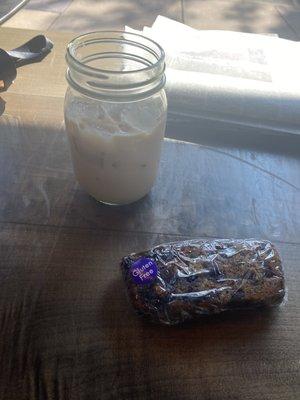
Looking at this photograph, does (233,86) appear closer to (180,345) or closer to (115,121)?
(115,121)

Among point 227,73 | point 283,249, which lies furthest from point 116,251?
point 227,73

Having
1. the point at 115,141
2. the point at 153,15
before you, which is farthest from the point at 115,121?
the point at 153,15

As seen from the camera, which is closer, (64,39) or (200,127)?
(200,127)

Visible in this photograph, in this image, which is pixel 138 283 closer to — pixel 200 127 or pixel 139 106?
pixel 139 106

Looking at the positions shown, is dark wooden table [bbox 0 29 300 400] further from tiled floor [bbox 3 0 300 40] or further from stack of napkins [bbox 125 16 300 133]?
tiled floor [bbox 3 0 300 40]

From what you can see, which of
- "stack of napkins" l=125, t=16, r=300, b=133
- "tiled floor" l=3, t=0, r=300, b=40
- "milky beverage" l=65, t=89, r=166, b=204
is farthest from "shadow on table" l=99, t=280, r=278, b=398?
"tiled floor" l=3, t=0, r=300, b=40

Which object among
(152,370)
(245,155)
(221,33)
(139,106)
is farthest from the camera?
(221,33)

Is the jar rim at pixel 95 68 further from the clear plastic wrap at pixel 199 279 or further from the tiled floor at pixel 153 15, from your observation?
the tiled floor at pixel 153 15

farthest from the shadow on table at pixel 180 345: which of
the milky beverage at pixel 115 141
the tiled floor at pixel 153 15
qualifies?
the tiled floor at pixel 153 15
